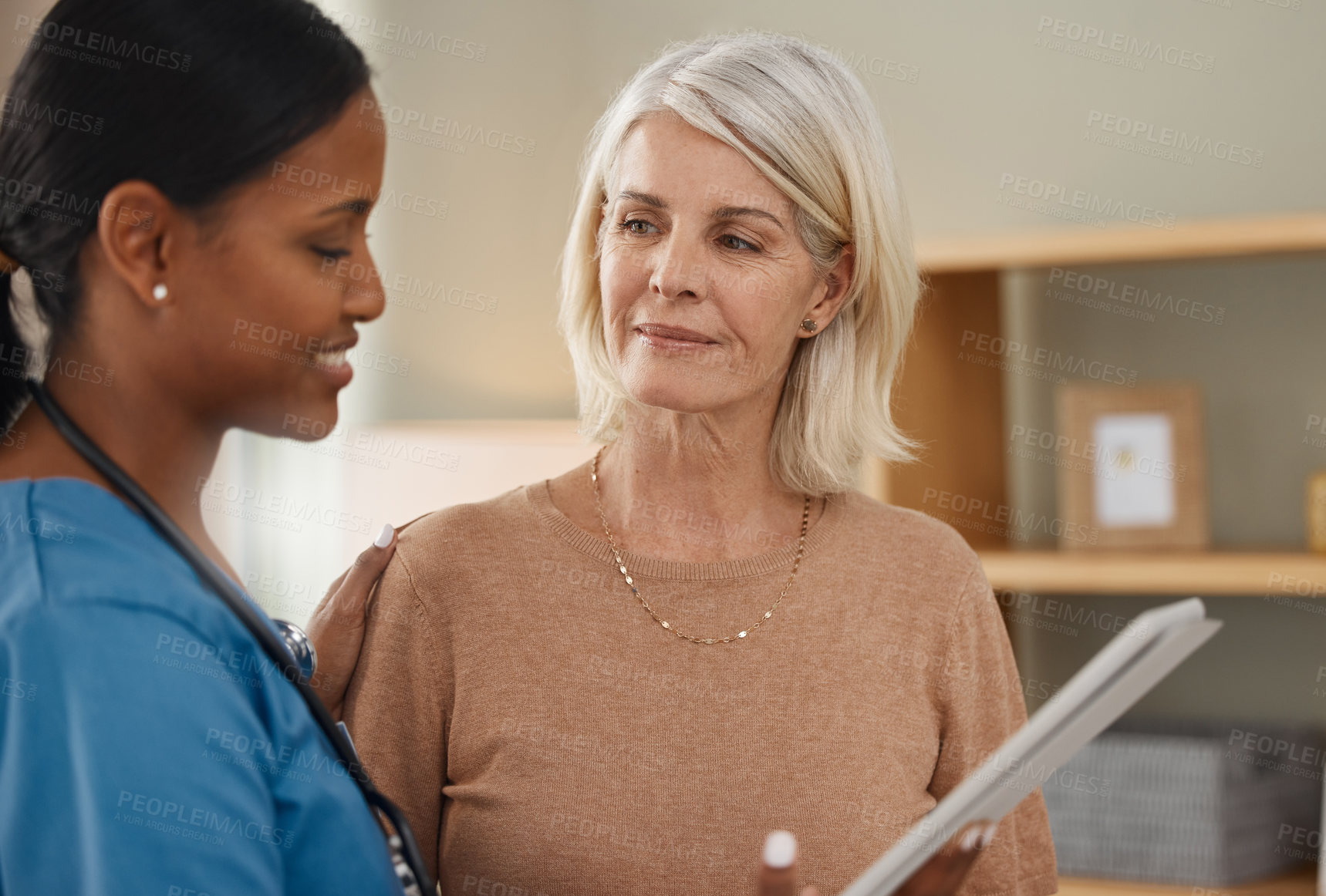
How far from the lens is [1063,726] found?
2.37 ft

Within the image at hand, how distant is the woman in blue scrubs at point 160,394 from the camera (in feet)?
2.22

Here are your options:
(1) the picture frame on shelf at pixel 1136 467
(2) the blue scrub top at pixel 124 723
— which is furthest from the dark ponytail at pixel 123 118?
(1) the picture frame on shelf at pixel 1136 467

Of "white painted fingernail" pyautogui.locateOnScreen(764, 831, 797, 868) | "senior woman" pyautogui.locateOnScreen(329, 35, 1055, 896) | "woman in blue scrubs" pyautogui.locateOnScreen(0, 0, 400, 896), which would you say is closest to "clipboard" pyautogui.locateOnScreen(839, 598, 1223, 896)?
"white painted fingernail" pyautogui.locateOnScreen(764, 831, 797, 868)

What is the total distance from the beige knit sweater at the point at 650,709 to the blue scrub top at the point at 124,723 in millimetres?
470

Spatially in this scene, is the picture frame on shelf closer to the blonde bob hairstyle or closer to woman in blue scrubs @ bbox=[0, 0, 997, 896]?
the blonde bob hairstyle

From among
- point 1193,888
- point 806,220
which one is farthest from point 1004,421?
point 806,220

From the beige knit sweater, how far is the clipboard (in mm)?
456

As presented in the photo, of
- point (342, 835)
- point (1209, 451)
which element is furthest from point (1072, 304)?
point (342, 835)

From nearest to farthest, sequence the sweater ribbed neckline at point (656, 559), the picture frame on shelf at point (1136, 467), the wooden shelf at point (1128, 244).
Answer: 1. the sweater ribbed neckline at point (656, 559)
2. the wooden shelf at point (1128, 244)
3. the picture frame on shelf at point (1136, 467)

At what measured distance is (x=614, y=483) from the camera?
1.40 m

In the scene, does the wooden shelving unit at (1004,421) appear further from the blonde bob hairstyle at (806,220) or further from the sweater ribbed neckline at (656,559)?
the sweater ribbed neckline at (656,559)

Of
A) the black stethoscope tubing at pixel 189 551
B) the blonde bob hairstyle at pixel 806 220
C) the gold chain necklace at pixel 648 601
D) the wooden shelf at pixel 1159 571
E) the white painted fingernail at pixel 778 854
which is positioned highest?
the blonde bob hairstyle at pixel 806 220

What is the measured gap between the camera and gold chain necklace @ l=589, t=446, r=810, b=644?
129 centimetres

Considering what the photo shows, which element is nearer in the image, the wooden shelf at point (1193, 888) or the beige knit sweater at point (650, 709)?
the beige knit sweater at point (650, 709)
